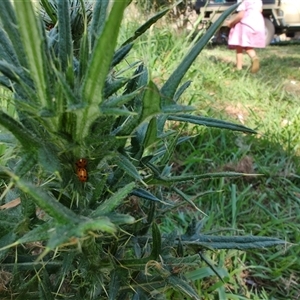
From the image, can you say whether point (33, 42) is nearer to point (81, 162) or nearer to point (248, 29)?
point (81, 162)

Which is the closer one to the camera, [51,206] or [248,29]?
[51,206]

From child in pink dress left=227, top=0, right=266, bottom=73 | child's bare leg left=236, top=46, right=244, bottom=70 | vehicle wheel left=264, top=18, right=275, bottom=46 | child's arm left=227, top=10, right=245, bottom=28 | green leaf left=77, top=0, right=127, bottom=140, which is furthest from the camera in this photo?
vehicle wheel left=264, top=18, right=275, bottom=46

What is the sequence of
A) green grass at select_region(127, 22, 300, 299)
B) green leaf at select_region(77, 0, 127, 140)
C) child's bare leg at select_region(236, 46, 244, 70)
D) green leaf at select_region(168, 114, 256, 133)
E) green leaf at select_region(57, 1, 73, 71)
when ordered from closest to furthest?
green leaf at select_region(77, 0, 127, 140)
green leaf at select_region(57, 1, 73, 71)
green leaf at select_region(168, 114, 256, 133)
green grass at select_region(127, 22, 300, 299)
child's bare leg at select_region(236, 46, 244, 70)

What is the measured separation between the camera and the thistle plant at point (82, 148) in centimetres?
31

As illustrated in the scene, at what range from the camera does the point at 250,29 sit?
182 inches

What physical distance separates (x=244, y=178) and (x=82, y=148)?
136 centimetres

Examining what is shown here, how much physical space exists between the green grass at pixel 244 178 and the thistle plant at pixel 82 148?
0.11 m

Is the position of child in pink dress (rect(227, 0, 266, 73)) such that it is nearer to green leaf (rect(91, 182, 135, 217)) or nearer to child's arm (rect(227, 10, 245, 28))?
child's arm (rect(227, 10, 245, 28))

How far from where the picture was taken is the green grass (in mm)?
1151

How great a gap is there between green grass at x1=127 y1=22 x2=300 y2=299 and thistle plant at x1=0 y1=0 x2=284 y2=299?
0.11 m

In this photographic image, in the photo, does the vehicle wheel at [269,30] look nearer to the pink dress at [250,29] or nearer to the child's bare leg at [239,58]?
the pink dress at [250,29]

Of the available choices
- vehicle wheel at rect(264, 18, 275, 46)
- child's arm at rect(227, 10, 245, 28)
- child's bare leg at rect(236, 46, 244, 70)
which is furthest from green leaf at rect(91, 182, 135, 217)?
Result: vehicle wheel at rect(264, 18, 275, 46)

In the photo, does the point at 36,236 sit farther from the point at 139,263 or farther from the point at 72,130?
the point at 139,263

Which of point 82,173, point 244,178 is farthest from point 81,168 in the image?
point 244,178
